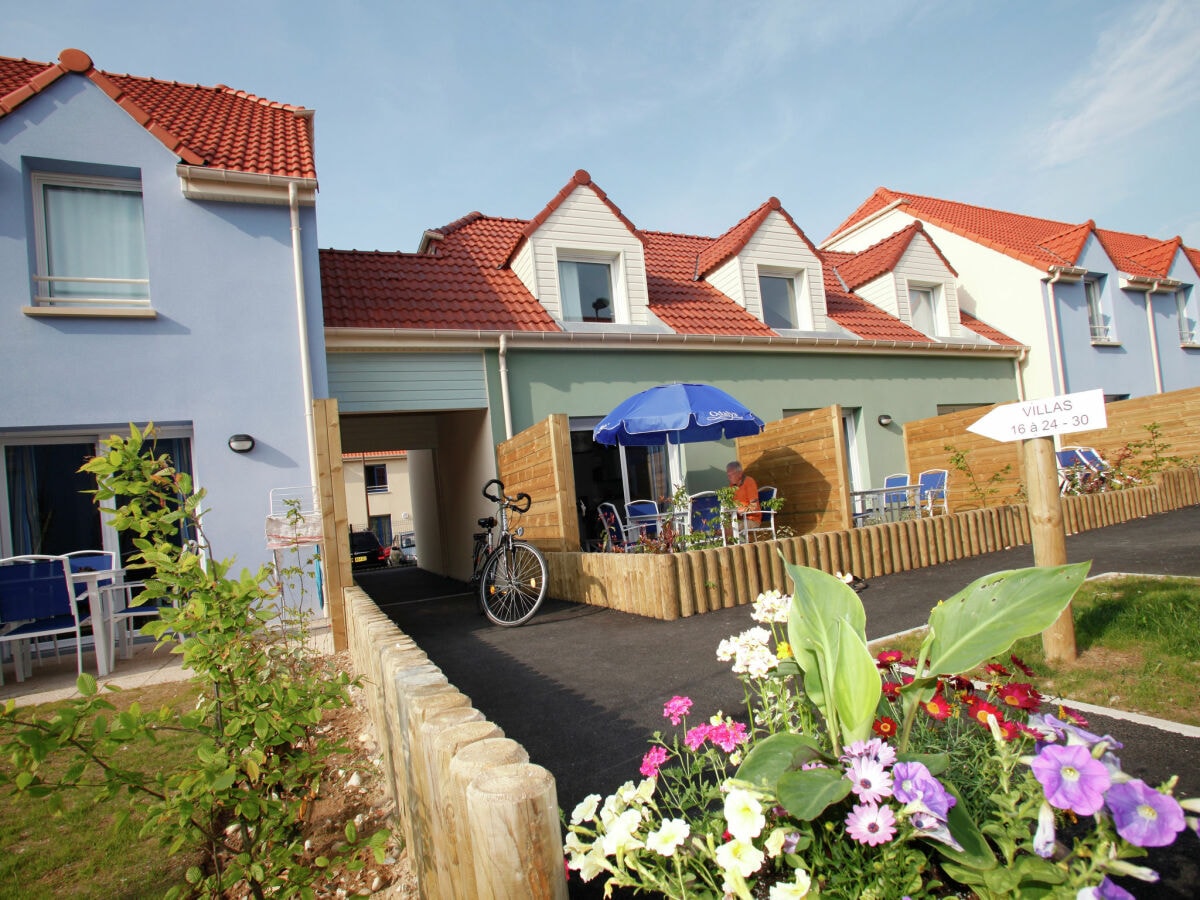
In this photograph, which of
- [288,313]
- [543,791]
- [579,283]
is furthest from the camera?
[579,283]

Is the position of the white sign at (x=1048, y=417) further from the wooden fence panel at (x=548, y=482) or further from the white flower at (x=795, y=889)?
the wooden fence panel at (x=548, y=482)

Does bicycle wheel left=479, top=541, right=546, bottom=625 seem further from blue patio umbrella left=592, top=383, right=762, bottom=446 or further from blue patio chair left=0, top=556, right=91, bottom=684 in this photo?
blue patio chair left=0, top=556, right=91, bottom=684

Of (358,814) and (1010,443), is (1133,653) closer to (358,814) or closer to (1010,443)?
(358,814)

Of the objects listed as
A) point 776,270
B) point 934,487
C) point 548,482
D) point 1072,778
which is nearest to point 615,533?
point 548,482

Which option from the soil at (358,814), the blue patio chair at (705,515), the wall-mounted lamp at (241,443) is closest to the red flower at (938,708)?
the soil at (358,814)

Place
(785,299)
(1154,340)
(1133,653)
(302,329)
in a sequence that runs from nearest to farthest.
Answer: (1133,653), (302,329), (785,299), (1154,340)

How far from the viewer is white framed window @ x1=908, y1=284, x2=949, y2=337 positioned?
14.0 metres

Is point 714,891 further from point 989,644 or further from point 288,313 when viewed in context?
point 288,313

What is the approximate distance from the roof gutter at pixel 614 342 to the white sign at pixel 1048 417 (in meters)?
6.93

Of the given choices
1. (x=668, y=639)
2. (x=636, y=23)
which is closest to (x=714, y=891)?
(x=668, y=639)

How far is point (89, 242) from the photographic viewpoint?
7199 mm

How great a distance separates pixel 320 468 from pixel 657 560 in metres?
3.22

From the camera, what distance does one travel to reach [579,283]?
10.8 m

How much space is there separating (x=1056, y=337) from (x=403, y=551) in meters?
20.9
